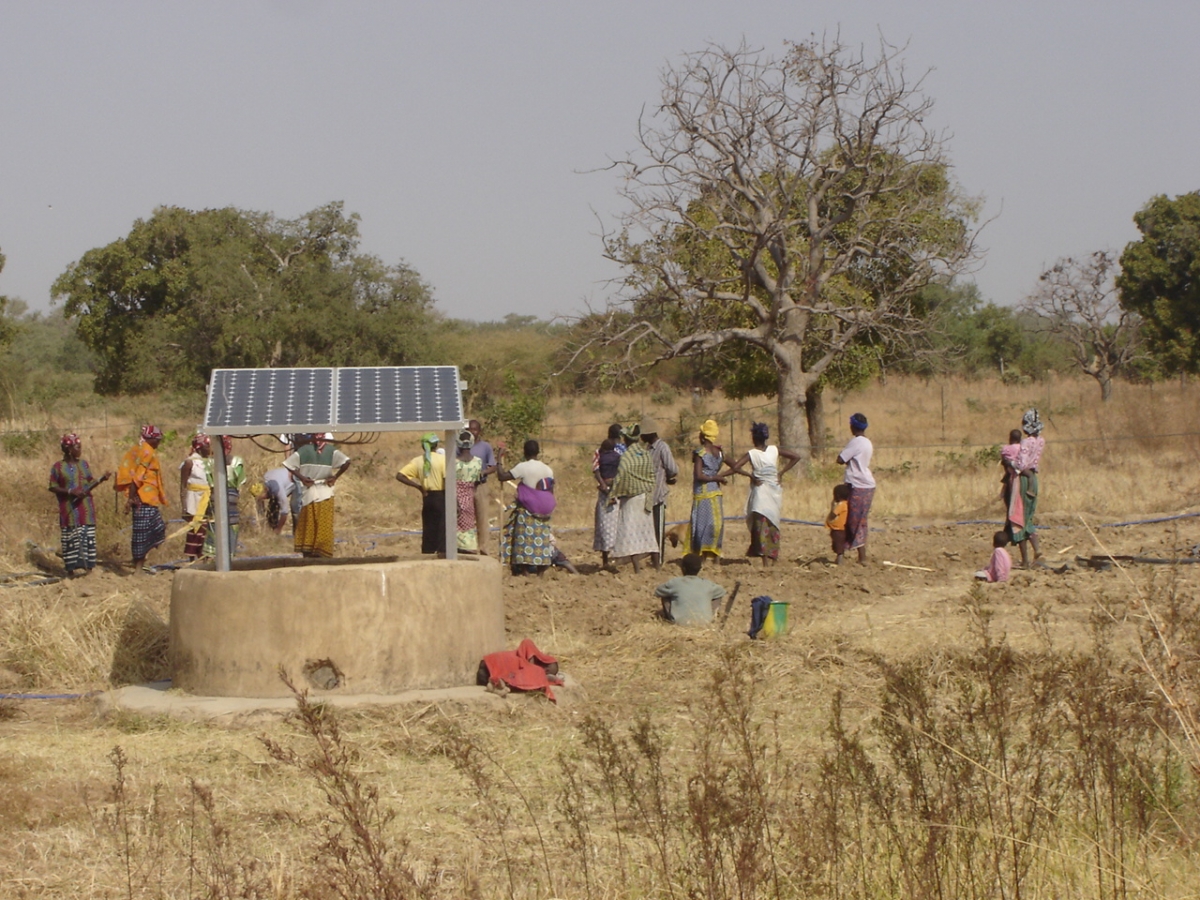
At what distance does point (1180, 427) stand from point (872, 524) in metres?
9.54

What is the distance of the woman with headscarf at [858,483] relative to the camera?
12945 mm

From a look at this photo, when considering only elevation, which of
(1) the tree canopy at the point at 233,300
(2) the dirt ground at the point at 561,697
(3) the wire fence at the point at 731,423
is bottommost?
(2) the dirt ground at the point at 561,697

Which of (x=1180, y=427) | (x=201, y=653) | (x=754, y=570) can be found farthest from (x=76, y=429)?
(x=1180, y=427)

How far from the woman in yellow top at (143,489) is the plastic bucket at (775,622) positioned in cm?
670

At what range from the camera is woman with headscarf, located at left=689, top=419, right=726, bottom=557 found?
12758 mm

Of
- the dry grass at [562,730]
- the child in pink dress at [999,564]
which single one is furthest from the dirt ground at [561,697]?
the child in pink dress at [999,564]

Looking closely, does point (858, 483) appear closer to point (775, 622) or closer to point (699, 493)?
point (699, 493)

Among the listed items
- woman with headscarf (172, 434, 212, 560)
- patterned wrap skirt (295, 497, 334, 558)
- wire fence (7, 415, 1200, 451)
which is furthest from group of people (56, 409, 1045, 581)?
wire fence (7, 415, 1200, 451)

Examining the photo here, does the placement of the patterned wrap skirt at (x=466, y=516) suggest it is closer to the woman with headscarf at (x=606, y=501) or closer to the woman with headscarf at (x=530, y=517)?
the woman with headscarf at (x=530, y=517)

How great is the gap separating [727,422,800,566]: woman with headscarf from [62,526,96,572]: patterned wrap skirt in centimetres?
617

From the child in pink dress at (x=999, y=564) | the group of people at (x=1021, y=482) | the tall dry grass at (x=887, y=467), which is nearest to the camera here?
the child in pink dress at (x=999, y=564)

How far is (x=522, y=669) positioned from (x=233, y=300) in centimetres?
3056

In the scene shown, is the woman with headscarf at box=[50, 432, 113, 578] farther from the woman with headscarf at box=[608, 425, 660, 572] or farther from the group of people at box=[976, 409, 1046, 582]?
the group of people at box=[976, 409, 1046, 582]

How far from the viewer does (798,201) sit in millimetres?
24672
